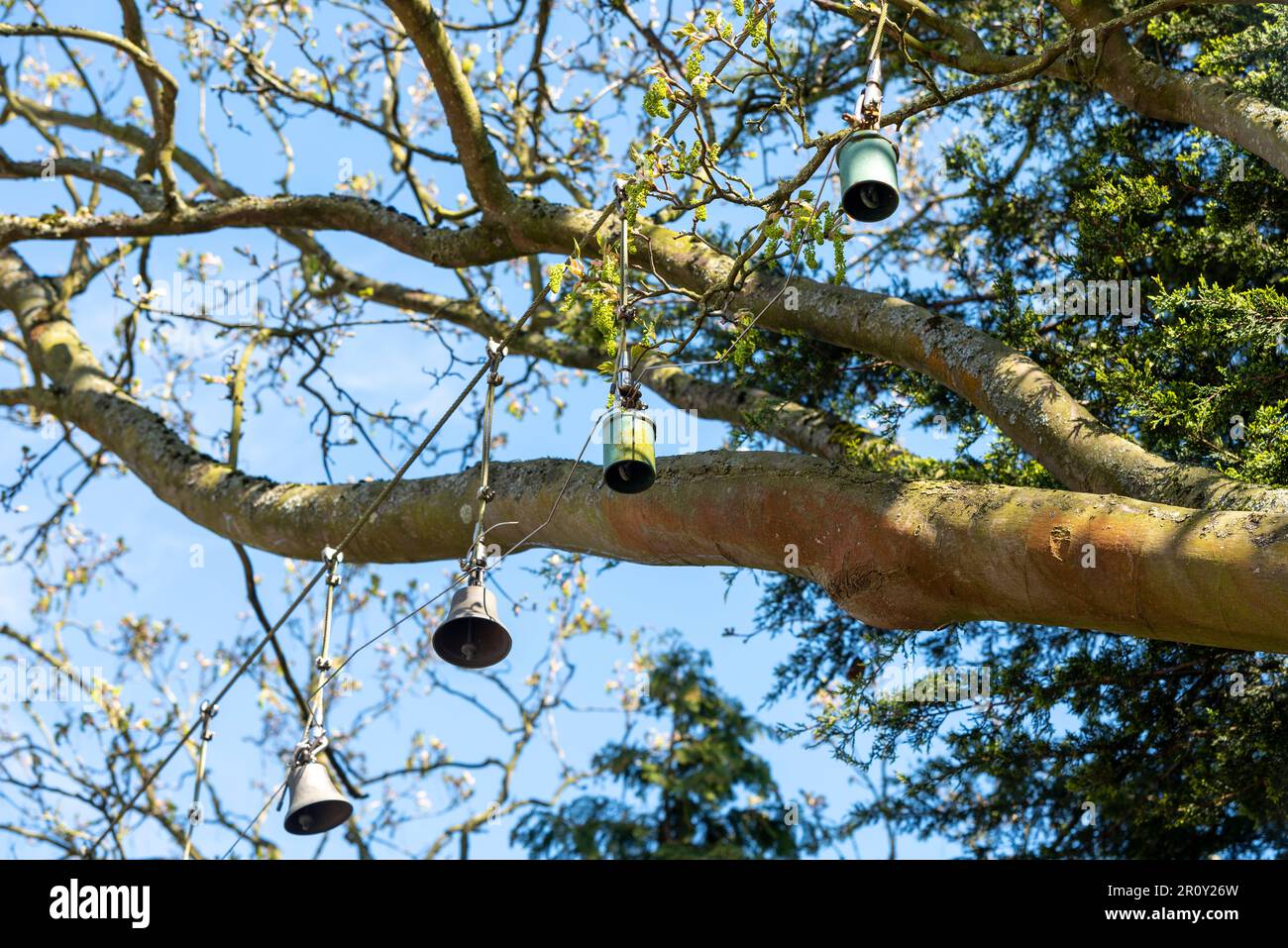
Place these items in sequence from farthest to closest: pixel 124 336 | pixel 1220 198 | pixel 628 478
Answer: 1. pixel 124 336
2. pixel 1220 198
3. pixel 628 478

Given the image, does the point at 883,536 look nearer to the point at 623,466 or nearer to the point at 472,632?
the point at 623,466

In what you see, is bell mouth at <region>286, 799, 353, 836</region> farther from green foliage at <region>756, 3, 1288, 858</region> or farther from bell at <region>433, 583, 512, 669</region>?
green foliage at <region>756, 3, 1288, 858</region>

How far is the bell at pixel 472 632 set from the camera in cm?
415

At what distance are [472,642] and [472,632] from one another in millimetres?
34

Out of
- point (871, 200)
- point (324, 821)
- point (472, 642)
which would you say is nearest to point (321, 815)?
point (324, 821)

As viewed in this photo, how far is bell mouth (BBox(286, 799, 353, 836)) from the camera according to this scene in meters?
4.20

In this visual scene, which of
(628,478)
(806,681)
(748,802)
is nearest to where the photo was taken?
(628,478)

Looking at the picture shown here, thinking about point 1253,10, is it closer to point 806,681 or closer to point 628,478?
point 806,681

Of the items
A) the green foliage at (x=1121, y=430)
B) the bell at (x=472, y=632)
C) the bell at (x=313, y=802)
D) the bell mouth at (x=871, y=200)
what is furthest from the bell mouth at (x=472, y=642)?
the green foliage at (x=1121, y=430)

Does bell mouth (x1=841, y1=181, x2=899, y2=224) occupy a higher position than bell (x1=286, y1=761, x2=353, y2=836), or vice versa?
bell mouth (x1=841, y1=181, x2=899, y2=224)

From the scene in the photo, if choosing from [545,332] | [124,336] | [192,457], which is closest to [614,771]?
[545,332]

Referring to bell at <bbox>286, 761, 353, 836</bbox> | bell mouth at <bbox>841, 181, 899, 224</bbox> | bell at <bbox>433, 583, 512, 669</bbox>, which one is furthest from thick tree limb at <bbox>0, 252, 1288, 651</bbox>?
bell at <bbox>286, 761, 353, 836</bbox>
